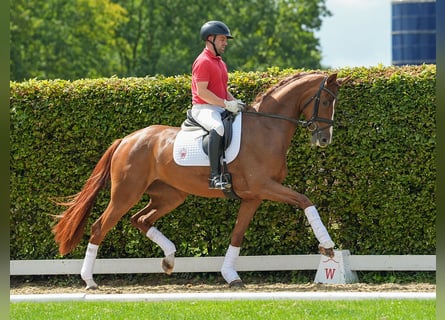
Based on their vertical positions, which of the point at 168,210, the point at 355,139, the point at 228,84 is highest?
the point at 228,84

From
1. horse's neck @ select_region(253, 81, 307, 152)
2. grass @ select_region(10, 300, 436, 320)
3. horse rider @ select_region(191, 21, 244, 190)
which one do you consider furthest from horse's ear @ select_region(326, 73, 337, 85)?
grass @ select_region(10, 300, 436, 320)

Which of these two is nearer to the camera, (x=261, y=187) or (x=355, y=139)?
(x=261, y=187)

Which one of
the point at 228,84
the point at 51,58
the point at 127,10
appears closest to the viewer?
the point at 228,84

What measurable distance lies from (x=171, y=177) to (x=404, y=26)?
42.9 meters

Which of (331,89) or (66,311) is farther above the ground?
(331,89)

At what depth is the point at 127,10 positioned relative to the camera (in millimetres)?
45125

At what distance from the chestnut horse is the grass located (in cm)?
127

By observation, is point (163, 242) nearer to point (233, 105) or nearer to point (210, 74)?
point (233, 105)

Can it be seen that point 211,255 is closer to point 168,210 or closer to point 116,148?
point 168,210

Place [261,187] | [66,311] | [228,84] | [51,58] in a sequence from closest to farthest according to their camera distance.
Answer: [66,311] → [261,187] → [228,84] → [51,58]

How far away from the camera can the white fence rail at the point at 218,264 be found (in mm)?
9938

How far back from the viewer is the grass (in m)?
6.92

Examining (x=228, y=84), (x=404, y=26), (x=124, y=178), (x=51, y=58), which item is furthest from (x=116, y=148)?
(x=404, y=26)

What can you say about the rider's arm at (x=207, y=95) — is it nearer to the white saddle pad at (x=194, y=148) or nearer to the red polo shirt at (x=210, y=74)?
the red polo shirt at (x=210, y=74)
